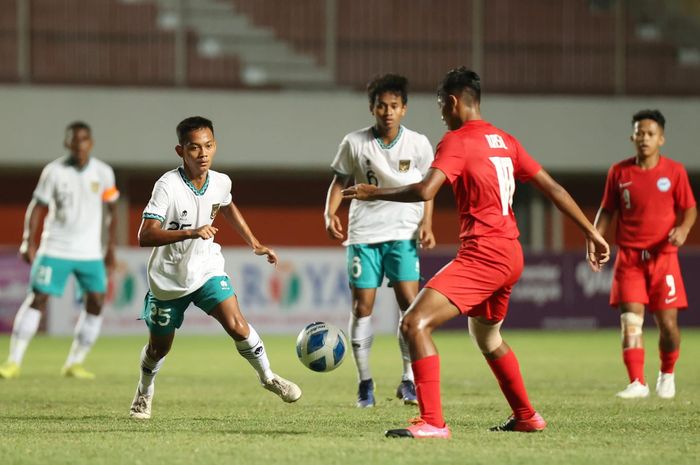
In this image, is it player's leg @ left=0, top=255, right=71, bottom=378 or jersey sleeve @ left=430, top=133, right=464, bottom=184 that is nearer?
jersey sleeve @ left=430, top=133, right=464, bottom=184

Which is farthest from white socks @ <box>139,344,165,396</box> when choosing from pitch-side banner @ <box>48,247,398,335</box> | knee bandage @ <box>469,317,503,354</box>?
pitch-side banner @ <box>48,247,398,335</box>

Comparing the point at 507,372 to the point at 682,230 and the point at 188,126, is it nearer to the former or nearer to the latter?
the point at 188,126

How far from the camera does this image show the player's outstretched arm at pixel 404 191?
6.22 meters

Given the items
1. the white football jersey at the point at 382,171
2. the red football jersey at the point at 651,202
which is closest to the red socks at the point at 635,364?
the red football jersey at the point at 651,202

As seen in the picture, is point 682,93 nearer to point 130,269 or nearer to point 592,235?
point 130,269

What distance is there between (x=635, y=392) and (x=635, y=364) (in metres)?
0.25

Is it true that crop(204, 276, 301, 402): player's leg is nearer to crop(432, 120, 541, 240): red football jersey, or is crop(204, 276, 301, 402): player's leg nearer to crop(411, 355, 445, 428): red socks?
crop(411, 355, 445, 428): red socks

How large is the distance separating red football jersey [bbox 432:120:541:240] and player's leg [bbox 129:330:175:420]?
6.96ft

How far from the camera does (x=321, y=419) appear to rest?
7.66 metres

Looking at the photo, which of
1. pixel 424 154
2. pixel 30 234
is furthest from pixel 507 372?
pixel 30 234

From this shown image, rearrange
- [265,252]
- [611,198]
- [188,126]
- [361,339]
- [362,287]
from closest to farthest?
1. [265,252]
2. [188,126]
3. [362,287]
4. [361,339]
5. [611,198]

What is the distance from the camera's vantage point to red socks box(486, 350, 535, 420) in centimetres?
690


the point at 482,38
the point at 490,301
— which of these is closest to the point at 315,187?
the point at 482,38

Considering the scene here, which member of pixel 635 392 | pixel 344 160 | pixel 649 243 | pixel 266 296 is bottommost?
pixel 266 296
